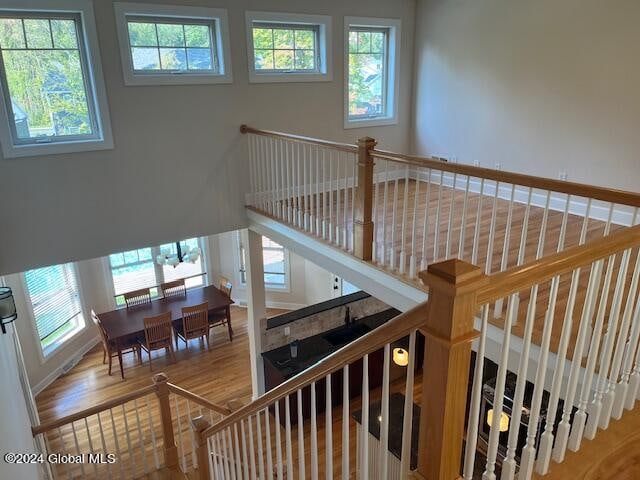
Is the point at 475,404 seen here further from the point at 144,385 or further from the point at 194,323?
the point at 194,323

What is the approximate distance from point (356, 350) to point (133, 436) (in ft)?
20.4

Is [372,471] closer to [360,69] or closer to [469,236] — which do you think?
[469,236]

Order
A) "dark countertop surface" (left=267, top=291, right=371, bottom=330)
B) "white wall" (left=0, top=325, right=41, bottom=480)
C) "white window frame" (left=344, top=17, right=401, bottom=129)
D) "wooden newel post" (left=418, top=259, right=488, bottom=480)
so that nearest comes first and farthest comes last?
"wooden newel post" (left=418, top=259, right=488, bottom=480) < "white wall" (left=0, top=325, right=41, bottom=480) < "white window frame" (left=344, top=17, right=401, bottom=129) < "dark countertop surface" (left=267, top=291, right=371, bottom=330)

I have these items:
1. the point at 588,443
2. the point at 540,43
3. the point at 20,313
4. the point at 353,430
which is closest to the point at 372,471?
the point at 353,430

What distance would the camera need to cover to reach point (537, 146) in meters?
5.25

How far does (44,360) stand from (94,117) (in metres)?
5.01

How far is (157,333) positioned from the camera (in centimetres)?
812

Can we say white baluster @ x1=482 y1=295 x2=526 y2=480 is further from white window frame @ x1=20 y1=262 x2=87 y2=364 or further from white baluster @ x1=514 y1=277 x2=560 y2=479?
white window frame @ x1=20 y1=262 x2=87 y2=364

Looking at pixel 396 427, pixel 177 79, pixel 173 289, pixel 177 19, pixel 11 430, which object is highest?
pixel 177 19

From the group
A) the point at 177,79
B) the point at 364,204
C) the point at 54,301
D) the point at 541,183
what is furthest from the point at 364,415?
the point at 54,301

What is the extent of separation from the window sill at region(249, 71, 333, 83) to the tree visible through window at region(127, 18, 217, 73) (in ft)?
1.58

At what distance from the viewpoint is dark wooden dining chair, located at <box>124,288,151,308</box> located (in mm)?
8945

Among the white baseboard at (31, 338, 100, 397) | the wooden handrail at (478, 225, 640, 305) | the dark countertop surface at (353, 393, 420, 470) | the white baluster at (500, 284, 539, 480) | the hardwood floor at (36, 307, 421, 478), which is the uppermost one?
the wooden handrail at (478, 225, 640, 305)

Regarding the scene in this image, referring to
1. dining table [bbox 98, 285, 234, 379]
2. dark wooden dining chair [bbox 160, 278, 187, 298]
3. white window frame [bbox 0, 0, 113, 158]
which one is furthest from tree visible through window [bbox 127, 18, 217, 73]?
dark wooden dining chair [bbox 160, 278, 187, 298]
